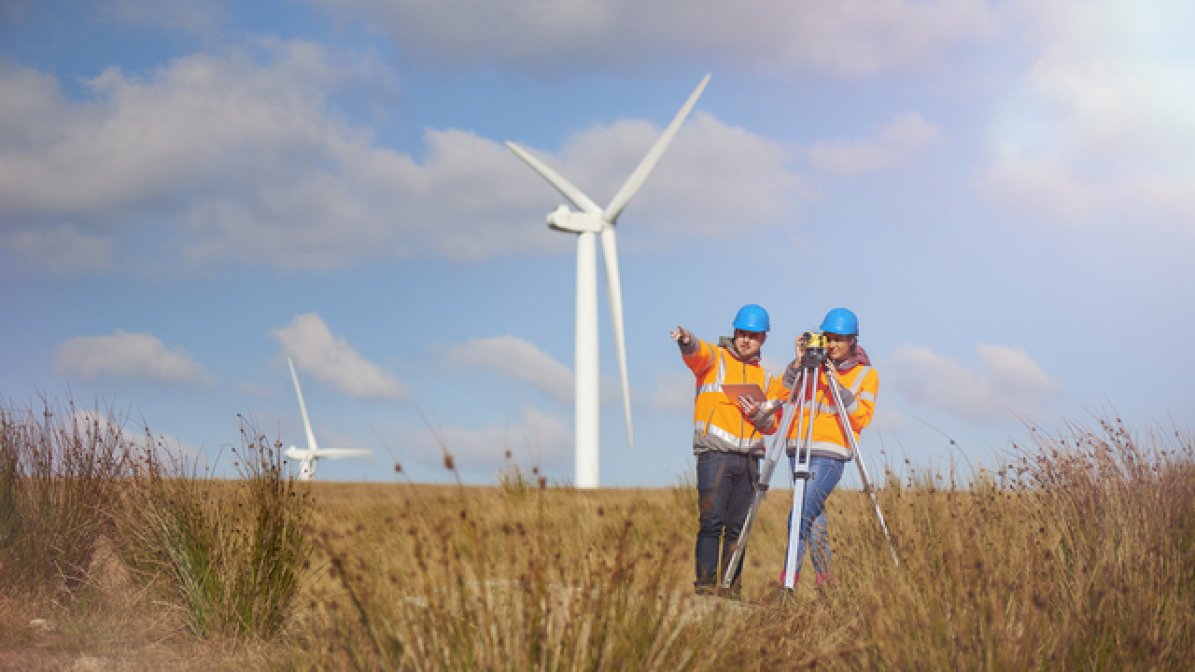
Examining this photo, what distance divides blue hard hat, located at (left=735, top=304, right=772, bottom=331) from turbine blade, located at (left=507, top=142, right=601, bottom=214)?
61.4 feet

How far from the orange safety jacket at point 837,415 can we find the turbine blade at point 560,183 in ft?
63.5

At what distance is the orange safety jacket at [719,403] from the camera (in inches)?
344

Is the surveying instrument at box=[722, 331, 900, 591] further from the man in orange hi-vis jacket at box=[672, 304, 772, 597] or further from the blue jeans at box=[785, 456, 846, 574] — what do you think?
the man in orange hi-vis jacket at box=[672, 304, 772, 597]

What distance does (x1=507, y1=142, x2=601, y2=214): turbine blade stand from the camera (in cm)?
2750

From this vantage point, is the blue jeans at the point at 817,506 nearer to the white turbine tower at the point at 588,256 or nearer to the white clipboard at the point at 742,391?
the white clipboard at the point at 742,391

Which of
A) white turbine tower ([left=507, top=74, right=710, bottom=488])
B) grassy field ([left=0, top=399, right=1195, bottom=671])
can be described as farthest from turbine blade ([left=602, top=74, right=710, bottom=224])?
grassy field ([left=0, top=399, right=1195, bottom=671])

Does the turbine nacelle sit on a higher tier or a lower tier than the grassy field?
higher

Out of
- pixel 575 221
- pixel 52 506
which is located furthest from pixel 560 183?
pixel 52 506

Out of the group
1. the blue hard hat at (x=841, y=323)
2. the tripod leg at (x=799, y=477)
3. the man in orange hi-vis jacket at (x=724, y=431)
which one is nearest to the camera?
the tripod leg at (x=799, y=477)

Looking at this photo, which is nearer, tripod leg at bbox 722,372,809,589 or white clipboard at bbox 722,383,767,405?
tripod leg at bbox 722,372,809,589

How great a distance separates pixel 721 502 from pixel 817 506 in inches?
35.7

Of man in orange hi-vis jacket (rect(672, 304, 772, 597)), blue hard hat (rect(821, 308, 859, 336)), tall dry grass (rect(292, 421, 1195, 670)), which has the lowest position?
tall dry grass (rect(292, 421, 1195, 670))

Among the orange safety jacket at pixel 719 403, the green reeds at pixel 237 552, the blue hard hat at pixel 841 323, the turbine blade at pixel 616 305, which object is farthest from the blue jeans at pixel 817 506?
the turbine blade at pixel 616 305

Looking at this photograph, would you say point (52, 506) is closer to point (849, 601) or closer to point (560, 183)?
point (849, 601)
